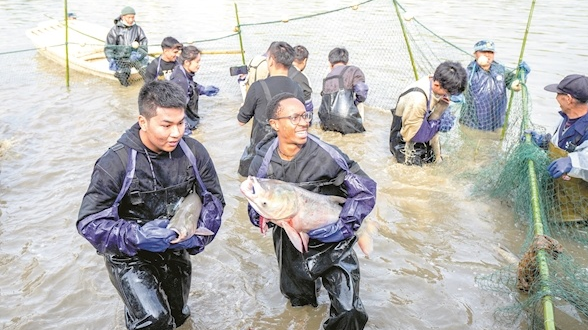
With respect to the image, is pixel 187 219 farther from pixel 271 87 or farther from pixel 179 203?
pixel 271 87

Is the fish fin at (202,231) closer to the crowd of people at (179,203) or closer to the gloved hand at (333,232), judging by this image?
the crowd of people at (179,203)

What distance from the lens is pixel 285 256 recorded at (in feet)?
13.7

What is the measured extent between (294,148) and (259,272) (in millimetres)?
2116

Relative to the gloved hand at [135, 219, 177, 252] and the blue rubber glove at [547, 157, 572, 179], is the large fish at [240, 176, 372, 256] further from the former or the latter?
the blue rubber glove at [547, 157, 572, 179]

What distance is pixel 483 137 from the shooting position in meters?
9.03

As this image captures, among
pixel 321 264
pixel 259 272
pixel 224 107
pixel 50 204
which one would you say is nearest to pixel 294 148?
pixel 321 264

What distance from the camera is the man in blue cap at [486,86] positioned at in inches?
330

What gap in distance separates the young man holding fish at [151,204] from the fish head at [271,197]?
52 centimetres

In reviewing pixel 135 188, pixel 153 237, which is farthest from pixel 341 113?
pixel 153 237

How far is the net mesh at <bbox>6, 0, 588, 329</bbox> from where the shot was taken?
4.41m

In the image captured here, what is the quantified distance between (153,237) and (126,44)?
32.0 feet

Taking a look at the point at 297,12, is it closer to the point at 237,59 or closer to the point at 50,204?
the point at 237,59

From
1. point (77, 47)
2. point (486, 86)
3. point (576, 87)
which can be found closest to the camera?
point (576, 87)

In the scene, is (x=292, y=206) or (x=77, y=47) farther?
(x=77, y=47)
